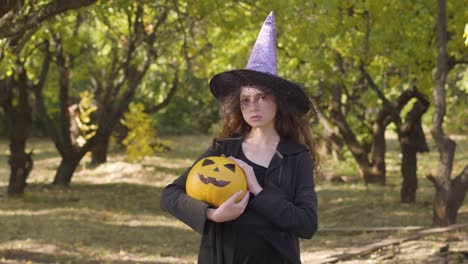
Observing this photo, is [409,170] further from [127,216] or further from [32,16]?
[32,16]

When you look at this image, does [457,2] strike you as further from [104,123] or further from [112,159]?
[112,159]

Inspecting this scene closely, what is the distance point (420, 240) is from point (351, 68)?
7.54 m

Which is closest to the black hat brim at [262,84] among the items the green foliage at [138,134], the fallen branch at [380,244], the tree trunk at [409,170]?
the fallen branch at [380,244]

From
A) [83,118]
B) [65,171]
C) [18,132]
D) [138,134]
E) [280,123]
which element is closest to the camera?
[280,123]

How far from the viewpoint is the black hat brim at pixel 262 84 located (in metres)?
4.64

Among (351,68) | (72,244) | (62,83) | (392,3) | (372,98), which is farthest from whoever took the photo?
(62,83)

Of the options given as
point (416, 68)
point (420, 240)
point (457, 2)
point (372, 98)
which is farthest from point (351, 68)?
point (420, 240)

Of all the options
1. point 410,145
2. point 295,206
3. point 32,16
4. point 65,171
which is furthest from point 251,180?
point 65,171

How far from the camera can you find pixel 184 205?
4.41m

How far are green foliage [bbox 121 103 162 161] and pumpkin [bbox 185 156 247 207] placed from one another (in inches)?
871

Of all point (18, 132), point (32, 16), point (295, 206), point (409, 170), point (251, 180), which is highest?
point (32, 16)

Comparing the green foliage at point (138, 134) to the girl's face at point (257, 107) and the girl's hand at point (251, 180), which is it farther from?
the girl's hand at point (251, 180)

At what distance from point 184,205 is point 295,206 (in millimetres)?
483

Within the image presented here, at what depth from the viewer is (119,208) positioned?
18375mm
